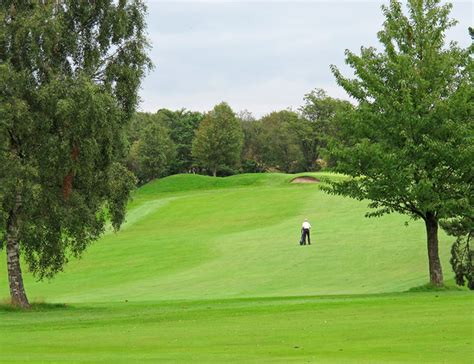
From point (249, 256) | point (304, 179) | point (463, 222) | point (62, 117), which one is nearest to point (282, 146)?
point (304, 179)

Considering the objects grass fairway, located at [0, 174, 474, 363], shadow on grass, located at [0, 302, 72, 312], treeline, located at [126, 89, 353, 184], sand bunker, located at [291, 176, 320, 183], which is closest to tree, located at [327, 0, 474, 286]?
grass fairway, located at [0, 174, 474, 363]

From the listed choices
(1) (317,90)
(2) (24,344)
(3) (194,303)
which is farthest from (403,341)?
(1) (317,90)

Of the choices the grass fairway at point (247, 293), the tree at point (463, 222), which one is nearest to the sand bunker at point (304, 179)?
the grass fairway at point (247, 293)

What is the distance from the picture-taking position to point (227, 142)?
12369 centimetres

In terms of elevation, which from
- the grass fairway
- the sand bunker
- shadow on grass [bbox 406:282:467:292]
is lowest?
shadow on grass [bbox 406:282:467:292]

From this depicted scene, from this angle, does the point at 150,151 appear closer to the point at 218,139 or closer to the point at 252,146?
the point at 218,139

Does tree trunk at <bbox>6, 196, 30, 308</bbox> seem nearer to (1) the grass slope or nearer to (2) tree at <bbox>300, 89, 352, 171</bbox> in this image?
(1) the grass slope

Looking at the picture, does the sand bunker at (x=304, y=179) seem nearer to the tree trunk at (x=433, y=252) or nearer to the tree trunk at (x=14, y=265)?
the tree trunk at (x=433, y=252)

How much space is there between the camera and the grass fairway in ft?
53.5

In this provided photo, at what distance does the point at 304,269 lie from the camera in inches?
1738

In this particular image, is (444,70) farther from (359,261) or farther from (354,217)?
(354,217)

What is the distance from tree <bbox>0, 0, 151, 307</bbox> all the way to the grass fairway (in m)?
3.63

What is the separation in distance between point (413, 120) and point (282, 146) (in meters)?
106

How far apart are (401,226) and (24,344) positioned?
125ft
